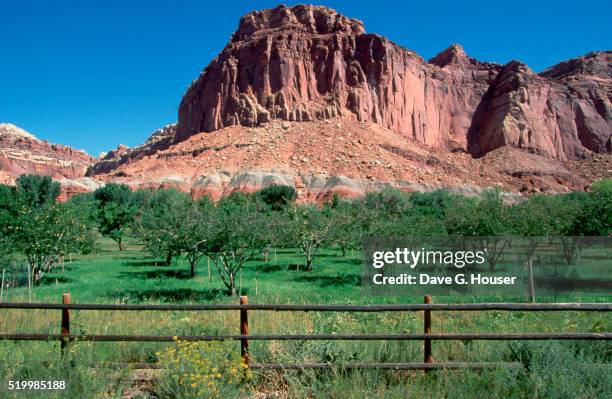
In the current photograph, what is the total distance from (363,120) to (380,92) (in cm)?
1347

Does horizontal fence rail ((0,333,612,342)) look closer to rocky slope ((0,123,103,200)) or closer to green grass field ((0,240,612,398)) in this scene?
green grass field ((0,240,612,398))

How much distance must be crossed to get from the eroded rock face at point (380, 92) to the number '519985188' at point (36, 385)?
306 feet

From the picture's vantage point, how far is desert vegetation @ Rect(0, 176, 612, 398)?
560 cm

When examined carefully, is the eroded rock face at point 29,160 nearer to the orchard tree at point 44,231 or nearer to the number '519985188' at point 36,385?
the orchard tree at point 44,231

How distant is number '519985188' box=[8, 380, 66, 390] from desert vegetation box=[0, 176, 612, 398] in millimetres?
121

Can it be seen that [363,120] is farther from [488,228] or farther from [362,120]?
[488,228]

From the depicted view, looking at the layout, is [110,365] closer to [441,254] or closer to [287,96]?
[441,254]

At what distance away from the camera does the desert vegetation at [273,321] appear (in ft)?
18.4

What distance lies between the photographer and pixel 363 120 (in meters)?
102

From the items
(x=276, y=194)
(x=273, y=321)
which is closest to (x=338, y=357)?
(x=273, y=321)

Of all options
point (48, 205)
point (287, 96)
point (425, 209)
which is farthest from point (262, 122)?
point (48, 205)

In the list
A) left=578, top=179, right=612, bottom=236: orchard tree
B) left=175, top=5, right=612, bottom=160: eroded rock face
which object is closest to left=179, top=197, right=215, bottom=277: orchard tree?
left=578, top=179, right=612, bottom=236: orchard tree

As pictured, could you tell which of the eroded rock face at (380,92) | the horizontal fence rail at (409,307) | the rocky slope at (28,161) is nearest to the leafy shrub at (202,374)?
the horizontal fence rail at (409,307)

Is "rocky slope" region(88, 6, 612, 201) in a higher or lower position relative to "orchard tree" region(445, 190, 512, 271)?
higher
